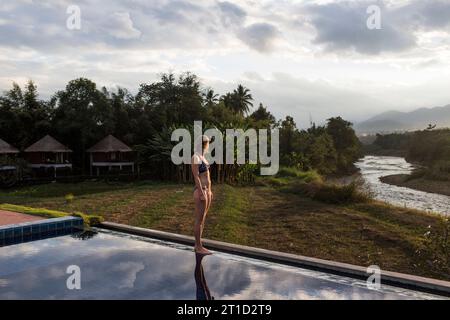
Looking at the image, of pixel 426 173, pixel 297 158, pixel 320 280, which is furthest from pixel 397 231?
pixel 426 173

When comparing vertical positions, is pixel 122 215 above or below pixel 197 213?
below

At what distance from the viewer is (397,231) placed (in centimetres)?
1034

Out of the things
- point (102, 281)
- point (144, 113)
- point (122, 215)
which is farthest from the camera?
point (144, 113)

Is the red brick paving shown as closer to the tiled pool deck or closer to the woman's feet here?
the tiled pool deck

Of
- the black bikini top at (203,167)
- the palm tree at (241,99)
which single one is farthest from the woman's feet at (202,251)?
the palm tree at (241,99)

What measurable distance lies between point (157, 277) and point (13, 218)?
577 cm

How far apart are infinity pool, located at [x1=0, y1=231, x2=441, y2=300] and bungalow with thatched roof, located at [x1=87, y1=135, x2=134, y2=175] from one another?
2719 centimetres

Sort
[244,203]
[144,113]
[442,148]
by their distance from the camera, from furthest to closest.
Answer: [442,148], [144,113], [244,203]

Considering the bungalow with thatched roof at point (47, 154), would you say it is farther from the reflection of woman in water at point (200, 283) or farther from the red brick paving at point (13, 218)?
the reflection of woman in water at point (200, 283)

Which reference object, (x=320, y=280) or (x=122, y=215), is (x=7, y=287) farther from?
(x=122, y=215)

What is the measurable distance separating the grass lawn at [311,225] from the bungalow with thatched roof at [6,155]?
1525cm

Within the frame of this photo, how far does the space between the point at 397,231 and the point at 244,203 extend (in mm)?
6589

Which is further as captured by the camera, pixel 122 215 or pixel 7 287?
pixel 122 215

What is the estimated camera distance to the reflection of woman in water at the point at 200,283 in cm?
456
